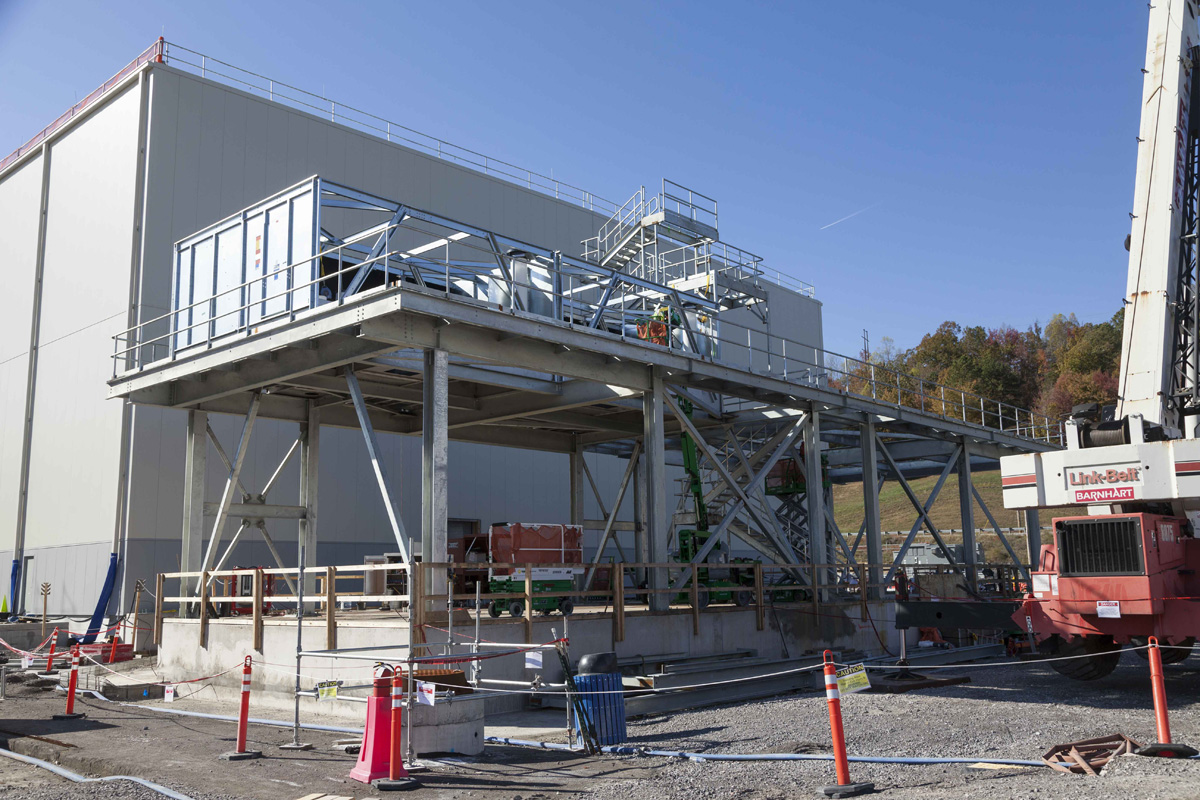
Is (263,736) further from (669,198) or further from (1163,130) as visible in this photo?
(669,198)

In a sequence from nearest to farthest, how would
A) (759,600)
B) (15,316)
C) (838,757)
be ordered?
(838,757) → (759,600) → (15,316)

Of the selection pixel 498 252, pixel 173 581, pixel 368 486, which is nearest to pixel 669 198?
pixel 498 252

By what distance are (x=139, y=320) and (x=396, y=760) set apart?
21741 millimetres

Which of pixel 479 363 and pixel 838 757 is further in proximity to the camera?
pixel 479 363

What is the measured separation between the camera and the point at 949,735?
11.9 metres

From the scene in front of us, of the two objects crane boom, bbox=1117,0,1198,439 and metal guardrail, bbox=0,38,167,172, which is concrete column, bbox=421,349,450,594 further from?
metal guardrail, bbox=0,38,167,172

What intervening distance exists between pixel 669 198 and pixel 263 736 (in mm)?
18585

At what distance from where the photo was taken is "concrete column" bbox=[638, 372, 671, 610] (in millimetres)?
19828

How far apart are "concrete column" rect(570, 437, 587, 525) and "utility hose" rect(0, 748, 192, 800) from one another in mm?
16340

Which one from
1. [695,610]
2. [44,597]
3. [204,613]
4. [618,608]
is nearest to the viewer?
[618,608]

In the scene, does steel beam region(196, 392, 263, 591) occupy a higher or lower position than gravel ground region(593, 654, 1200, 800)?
higher

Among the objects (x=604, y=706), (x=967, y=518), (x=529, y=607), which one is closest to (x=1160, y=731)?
(x=604, y=706)

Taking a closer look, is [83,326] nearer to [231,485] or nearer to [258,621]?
[231,485]

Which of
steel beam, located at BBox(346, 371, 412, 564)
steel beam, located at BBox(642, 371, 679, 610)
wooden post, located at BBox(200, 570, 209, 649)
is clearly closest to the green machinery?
steel beam, located at BBox(642, 371, 679, 610)
